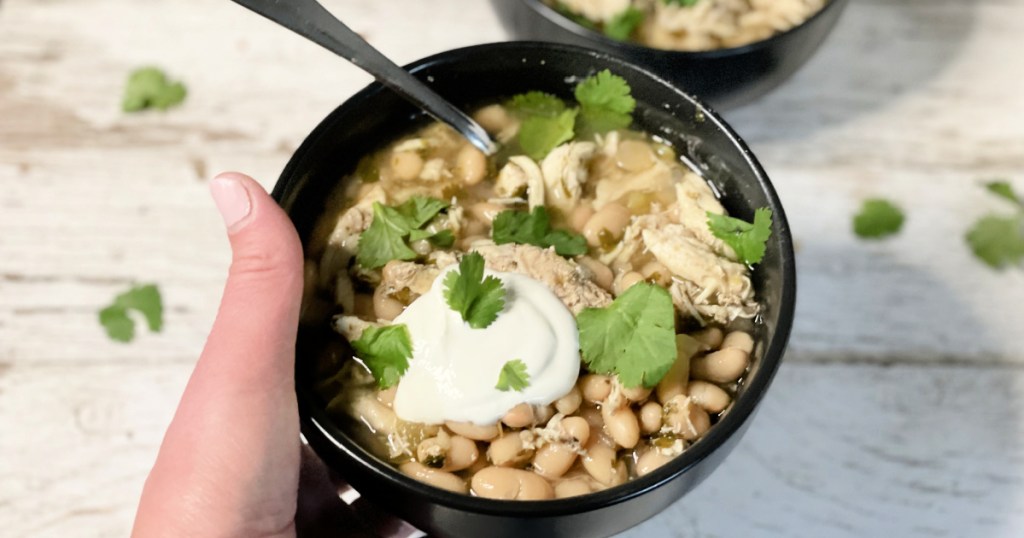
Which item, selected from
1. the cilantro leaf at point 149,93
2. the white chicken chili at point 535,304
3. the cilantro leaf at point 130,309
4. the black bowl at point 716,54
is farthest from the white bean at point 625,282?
the cilantro leaf at point 149,93

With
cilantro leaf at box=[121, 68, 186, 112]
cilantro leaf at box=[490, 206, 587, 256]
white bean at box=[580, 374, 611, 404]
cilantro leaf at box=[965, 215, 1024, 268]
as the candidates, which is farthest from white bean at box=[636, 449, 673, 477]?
cilantro leaf at box=[121, 68, 186, 112]

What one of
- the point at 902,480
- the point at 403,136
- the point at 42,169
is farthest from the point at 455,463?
the point at 42,169

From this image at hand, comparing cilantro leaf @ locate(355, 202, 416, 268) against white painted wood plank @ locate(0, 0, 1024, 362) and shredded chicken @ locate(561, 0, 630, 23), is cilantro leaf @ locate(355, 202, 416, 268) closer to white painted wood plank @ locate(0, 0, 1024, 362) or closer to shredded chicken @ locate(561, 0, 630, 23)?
white painted wood plank @ locate(0, 0, 1024, 362)

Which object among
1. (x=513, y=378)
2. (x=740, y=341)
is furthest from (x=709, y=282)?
(x=513, y=378)

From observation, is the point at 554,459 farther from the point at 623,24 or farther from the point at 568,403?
the point at 623,24

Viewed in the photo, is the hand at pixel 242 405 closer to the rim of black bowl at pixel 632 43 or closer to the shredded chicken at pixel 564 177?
the shredded chicken at pixel 564 177

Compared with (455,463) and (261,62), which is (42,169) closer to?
(261,62)
